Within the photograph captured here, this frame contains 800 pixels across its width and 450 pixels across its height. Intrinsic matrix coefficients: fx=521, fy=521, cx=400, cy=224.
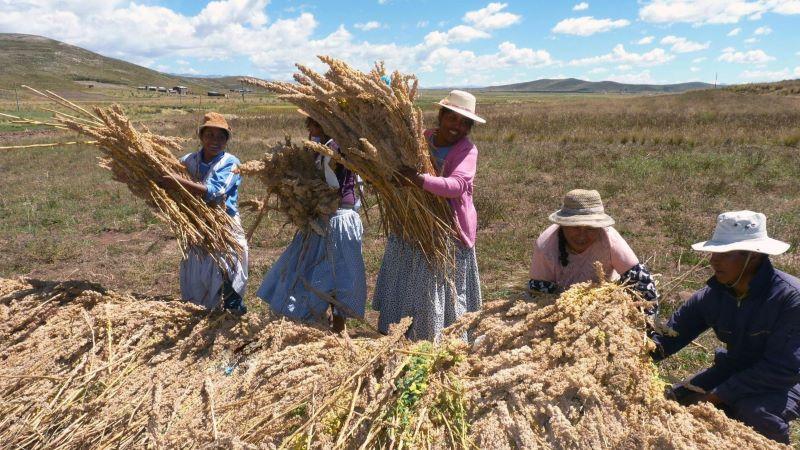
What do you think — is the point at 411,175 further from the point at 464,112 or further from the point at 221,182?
the point at 221,182

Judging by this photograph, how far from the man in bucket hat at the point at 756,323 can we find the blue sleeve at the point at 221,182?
2.52 meters

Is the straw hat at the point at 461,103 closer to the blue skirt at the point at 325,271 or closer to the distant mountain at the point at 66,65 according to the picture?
the blue skirt at the point at 325,271

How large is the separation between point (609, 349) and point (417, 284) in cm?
147

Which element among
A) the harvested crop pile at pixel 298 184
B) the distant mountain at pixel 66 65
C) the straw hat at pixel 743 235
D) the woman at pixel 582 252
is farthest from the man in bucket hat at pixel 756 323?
the distant mountain at pixel 66 65

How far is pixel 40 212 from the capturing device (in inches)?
330

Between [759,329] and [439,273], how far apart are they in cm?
153

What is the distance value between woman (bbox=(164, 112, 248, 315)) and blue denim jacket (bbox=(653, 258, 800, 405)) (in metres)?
2.47

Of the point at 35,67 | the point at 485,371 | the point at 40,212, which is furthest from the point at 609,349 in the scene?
the point at 35,67

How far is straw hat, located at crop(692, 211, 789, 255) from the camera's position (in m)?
2.07

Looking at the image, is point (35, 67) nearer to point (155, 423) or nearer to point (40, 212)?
point (40, 212)

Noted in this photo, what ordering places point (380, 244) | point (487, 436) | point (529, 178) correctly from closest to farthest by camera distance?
→ point (487, 436), point (380, 244), point (529, 178)

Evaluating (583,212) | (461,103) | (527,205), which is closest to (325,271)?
(461,103)

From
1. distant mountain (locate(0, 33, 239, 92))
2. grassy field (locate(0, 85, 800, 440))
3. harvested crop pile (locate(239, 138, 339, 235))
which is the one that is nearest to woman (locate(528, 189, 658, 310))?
grassy field (locate(0, 85, 800, 440))

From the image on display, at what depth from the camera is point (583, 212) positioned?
2330 mm
